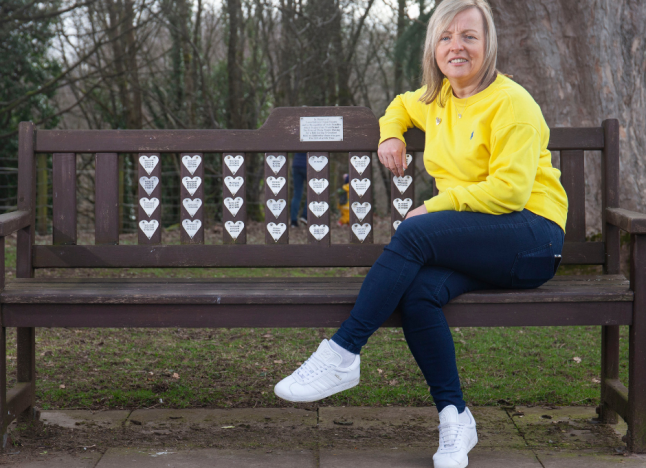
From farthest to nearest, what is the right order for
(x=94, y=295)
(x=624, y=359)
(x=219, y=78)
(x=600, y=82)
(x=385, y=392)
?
(x=219, y=78), (x=600, y=82), (x=624, y=359), (x=385, y=392), (x=94, y=295)

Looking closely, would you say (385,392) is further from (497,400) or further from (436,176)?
(436,176)

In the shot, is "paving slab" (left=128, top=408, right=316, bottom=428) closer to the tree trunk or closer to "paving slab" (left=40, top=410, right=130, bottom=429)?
"paving slab" (left=40, top=410, right=130, bottom=429)

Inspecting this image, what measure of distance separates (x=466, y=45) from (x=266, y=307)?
1219 mm

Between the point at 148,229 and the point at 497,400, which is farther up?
the point at 148,229

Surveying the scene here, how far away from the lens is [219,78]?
15.2 m

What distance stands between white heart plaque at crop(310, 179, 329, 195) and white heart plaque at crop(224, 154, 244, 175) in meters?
0.34

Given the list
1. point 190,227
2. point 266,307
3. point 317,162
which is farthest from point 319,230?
point 266,307

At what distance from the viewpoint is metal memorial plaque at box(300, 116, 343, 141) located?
311 cm

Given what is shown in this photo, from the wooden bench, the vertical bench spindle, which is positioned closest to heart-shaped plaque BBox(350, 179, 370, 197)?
the wooden bench

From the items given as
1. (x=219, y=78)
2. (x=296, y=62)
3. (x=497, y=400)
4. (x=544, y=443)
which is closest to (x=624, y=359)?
(x=497, y=400)

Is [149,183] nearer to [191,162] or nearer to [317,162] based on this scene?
[191,162]

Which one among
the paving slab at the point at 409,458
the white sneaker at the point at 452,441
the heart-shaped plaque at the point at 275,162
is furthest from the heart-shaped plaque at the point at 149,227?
the white sneaker at the point at 452,441

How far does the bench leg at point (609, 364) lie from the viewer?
9.43 feet

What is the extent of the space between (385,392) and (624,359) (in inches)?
57.9
